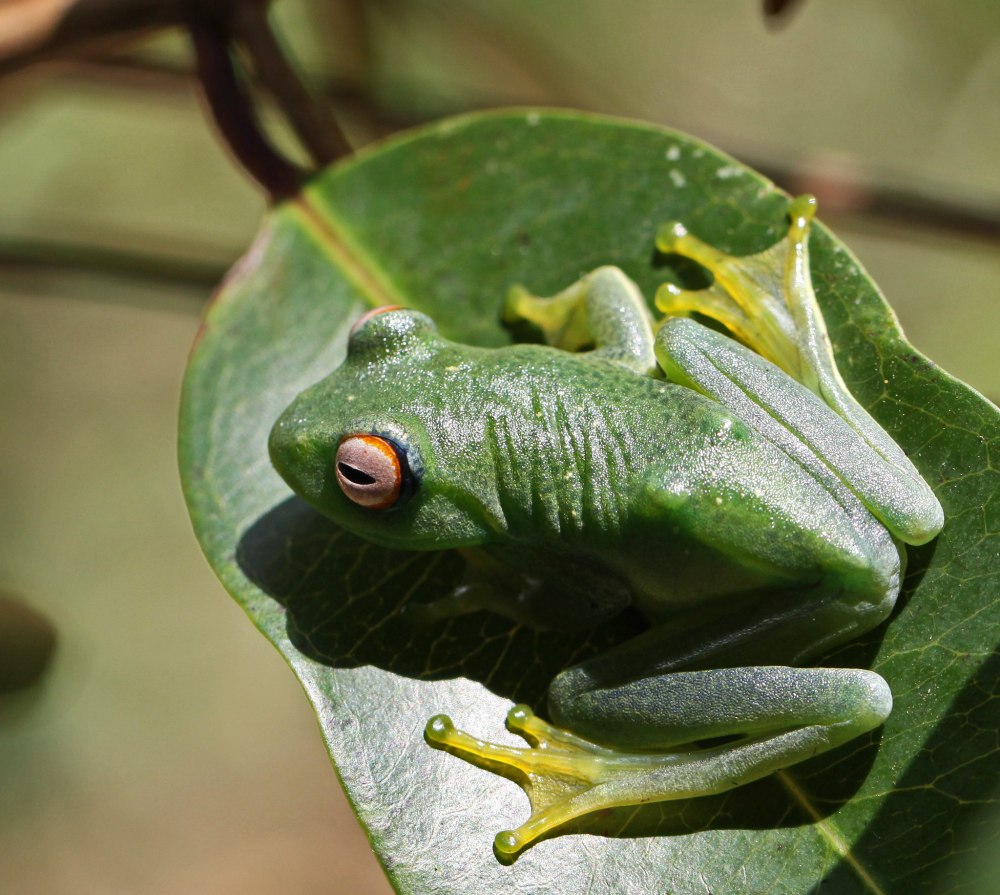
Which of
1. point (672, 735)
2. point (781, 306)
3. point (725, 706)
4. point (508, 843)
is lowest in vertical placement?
point (508, 843)

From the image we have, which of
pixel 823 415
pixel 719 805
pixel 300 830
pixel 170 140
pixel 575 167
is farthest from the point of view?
pixel 170 140

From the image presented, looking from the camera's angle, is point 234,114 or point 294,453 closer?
point 294,453

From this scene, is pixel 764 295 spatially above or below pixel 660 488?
above

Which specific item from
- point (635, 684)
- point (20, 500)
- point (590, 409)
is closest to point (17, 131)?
point (20, 500)

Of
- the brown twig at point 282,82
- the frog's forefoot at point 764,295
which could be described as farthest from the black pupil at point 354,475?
the brown twig at point 282,82

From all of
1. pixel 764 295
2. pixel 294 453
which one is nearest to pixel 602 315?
pixel 764 295

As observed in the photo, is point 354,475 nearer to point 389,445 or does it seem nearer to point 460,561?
point 389,445

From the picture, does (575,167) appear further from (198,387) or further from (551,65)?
(551,65)
